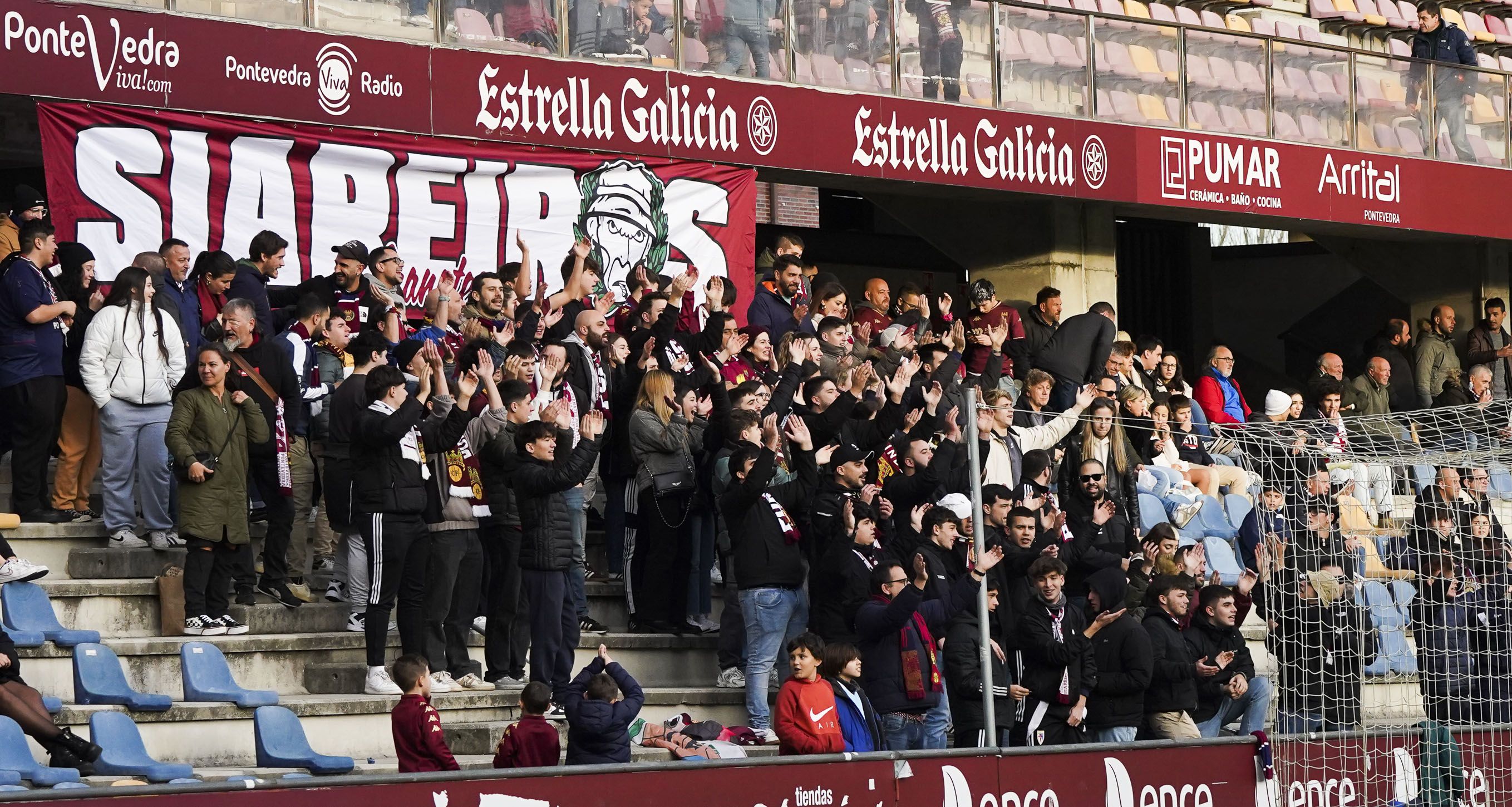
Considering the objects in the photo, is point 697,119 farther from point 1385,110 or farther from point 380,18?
point 1385,110

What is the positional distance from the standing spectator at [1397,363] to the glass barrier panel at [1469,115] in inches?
74.3

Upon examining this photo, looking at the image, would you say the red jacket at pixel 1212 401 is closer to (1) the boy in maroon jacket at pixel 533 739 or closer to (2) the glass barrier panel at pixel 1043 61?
(2) the glass barrier panel at pixel 1043 61

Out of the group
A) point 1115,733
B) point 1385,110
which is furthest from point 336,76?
point 1385,110

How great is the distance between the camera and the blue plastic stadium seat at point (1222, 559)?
15148 millimetres

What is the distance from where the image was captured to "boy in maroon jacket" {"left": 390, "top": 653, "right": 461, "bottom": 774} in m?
9.84

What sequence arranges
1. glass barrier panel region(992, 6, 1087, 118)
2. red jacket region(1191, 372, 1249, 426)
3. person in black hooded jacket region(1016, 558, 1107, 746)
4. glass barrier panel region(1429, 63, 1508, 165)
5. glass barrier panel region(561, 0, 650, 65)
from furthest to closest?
glass barrier panel region(1429, 63, 1508, 165), glass barrier panel region(992, 6, 1087, 118), red jacket region(1191, 372, 1249, 426), glass barrier panel region(561, 0, 650, 65), person in black hooded jacket region(1016, 558, 1107, 746)

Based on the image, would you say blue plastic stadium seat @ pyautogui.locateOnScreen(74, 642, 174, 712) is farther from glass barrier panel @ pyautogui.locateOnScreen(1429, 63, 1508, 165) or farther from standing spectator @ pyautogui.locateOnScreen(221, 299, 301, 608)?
glass barrier panel @ pyautogui.locateOnScreen(1429, 63, 1508, 165)

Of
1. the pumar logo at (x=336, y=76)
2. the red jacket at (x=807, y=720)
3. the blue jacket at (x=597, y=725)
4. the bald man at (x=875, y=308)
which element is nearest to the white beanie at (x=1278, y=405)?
the bald man at (x=875, y=308)

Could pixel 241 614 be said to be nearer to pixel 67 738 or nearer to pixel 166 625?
pixel 166 625

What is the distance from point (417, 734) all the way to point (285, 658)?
6.87 feet

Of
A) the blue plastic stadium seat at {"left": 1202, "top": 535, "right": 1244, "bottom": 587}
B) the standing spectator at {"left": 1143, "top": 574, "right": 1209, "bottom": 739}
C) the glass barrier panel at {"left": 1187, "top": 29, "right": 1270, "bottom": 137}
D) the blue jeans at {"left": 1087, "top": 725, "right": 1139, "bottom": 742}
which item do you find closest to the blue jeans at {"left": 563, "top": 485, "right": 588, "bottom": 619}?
the blue jeans at {"left": 1087, "top": 725, "right": 1139, "bottom": 742}

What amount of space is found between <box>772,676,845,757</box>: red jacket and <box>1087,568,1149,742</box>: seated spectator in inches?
77.0

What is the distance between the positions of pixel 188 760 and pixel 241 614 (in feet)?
4.08

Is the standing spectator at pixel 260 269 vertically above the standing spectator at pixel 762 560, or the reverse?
the standing spectator at pixel 260 269
